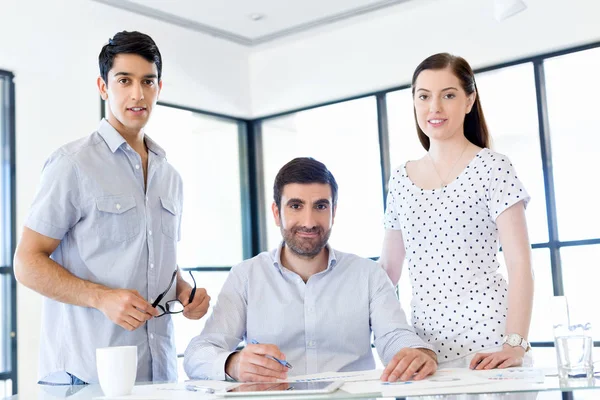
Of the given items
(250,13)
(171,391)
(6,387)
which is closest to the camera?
(171,391)

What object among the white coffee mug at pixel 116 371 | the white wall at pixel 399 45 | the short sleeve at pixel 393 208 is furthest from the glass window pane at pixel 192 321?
the white coffee mug at pixel 116 371

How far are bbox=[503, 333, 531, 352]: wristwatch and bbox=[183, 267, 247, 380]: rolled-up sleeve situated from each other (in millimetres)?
699

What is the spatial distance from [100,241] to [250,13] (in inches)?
135

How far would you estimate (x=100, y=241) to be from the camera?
218cm

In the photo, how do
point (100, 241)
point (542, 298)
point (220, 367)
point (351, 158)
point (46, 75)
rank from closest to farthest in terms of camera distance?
point (220, 367) → point (100, 241) → point (46, 75) → point (542, 298) → point (351, 158)

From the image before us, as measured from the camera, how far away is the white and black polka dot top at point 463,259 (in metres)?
2.05

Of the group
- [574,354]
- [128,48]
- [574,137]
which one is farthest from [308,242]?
[574,137]

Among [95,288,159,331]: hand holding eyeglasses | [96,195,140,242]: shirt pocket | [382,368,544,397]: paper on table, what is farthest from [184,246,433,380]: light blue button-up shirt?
[382,368,544,397]: paper on table

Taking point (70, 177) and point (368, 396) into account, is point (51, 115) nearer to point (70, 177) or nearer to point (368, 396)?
point (70, 177)

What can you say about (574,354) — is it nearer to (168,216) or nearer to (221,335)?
(221,335)

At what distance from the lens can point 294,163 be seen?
2.28 meters

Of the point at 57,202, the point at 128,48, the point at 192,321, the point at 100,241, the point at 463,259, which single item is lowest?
the point at 192,321

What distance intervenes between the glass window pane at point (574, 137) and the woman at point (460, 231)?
2.76m

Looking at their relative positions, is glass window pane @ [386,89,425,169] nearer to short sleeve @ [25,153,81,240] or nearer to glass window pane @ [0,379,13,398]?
glass window pane @ [0,379,13,398]
